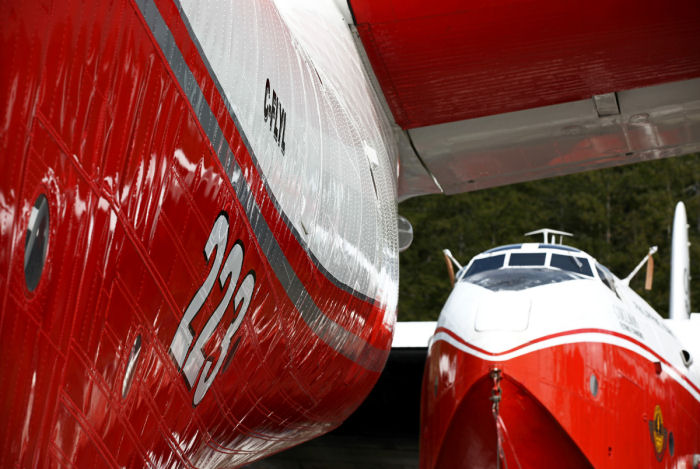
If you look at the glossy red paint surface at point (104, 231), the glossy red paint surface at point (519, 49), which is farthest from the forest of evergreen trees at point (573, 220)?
the glossy red paint surface at point (104, 231)

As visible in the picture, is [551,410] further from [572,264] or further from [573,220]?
[573,220]

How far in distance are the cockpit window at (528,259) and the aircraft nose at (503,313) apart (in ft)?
2.28

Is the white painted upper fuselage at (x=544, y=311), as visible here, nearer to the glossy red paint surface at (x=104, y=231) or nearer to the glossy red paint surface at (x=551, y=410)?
the glossy red paint surface at (x=551, y=410)

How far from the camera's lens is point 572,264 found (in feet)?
24.5

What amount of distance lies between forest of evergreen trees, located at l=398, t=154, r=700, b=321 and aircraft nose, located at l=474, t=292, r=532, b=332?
23.1m

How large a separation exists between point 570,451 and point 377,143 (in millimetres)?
3420

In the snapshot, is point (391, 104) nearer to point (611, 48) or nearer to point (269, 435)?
point (611, 48)

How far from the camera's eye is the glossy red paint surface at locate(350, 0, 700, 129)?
13.1 feet

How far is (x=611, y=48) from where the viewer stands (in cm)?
421

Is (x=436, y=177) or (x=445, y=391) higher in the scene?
(x=436, y=177)

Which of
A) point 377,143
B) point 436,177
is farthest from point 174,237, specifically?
point 436,177

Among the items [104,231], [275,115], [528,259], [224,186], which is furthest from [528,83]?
[104,231]

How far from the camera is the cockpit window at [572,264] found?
7.38m

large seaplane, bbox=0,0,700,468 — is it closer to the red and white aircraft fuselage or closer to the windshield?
the red and white aircraft fuselage
